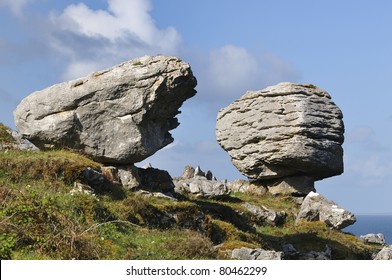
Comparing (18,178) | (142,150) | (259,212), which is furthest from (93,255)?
(259,212)

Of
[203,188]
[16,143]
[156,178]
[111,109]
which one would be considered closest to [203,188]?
[203,188]

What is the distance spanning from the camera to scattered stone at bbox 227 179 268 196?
47838mm

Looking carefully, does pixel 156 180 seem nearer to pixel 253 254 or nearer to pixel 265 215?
pixel 265 215

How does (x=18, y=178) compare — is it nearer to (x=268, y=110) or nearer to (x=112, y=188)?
(x=112, y=188)

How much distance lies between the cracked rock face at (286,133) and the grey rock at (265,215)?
279 inches

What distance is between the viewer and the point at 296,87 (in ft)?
152

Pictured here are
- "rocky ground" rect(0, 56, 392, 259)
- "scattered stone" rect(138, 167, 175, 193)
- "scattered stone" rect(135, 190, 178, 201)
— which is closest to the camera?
"rocky ground" rect(0, 56, 392, 259)

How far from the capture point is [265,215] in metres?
37.7

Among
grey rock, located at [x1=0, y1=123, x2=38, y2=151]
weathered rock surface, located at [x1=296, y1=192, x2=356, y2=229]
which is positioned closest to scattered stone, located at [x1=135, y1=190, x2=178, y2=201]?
grey rock, located at [x1=0, y1=123, x2=38, y2=151]

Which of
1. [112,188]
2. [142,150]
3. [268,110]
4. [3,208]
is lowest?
[3,208]

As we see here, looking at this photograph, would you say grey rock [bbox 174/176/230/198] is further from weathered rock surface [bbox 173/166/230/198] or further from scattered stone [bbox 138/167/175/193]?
scattered stone [bbox 138/167/175/193]

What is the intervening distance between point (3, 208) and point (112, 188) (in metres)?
8.04

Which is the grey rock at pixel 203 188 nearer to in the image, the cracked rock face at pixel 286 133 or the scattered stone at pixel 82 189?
the cracked rock face at pixel 286 133

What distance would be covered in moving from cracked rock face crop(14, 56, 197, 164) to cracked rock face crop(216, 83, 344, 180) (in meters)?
16.0
